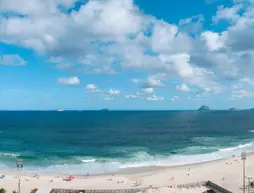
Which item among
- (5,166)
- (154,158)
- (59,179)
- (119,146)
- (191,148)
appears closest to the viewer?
(59,179)

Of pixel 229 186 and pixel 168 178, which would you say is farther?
pixel 168 178

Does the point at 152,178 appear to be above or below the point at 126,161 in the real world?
below

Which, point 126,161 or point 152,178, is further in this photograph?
point 126,161

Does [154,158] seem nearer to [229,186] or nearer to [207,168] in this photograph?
[207,168]

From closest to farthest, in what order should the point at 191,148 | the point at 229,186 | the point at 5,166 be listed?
the point at 229,186
the point at 5,166
the point at 191,148

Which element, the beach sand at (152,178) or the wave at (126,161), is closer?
the beach sand at (152,178)

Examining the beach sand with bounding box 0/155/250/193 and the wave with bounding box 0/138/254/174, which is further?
the wave with bounding box 0/138/254/174

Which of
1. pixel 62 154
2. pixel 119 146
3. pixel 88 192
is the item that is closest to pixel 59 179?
pixel 88 192

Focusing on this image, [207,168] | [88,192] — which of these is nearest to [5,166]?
[88,192]
